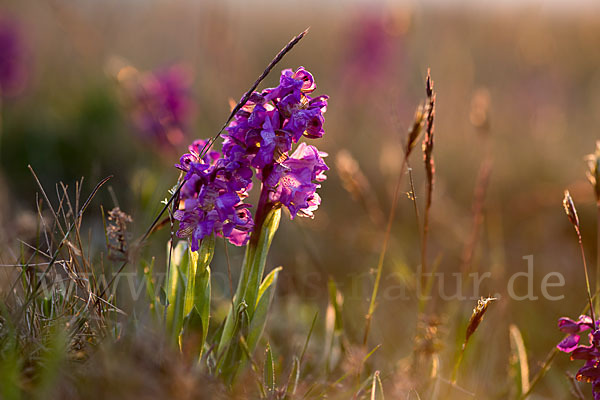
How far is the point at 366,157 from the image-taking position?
515cm

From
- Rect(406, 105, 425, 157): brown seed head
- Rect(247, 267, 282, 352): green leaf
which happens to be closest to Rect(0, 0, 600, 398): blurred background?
Rect(406, 105, 425, 157): brown seed head

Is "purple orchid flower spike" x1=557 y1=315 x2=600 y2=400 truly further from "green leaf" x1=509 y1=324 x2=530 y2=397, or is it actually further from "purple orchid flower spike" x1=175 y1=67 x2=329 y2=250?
"purple orchid flower spike" x1=175 y1=67 x2=329 y2=250

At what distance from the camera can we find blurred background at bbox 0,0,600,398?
247 centimetres

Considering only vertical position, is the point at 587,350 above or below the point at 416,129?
below

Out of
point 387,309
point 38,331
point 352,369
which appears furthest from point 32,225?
point 387,309

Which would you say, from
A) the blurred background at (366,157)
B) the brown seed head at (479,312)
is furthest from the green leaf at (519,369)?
the brown seed head at (479,312)

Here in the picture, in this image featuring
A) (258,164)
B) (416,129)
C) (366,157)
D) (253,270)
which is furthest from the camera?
(366,157)

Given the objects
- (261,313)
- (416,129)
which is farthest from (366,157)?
(261,313)

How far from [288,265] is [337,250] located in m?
0.44

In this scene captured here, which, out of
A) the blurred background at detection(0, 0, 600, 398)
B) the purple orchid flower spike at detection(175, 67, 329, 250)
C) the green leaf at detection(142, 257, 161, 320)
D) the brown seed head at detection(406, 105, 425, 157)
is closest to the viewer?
the purple orchid flower spike at detection(175, 67, 329, 250)

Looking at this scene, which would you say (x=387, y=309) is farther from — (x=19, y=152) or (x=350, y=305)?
(x=19, y=152)

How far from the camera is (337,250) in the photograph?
3617mm

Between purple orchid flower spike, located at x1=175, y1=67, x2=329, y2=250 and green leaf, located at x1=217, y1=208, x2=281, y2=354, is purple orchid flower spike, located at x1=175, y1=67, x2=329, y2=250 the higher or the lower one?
the higher one

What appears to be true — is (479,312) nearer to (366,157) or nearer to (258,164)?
(258,164)
